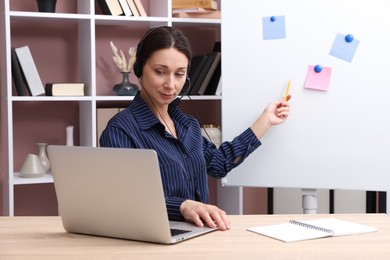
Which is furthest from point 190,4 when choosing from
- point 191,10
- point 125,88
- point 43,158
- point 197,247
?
point 197,247

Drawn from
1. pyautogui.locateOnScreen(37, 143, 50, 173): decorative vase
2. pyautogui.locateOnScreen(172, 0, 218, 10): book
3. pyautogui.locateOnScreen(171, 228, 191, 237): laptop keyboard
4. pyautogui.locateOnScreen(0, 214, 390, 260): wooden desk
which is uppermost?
pyautogui.locateOnScreen(172, 0, 218, 10): book

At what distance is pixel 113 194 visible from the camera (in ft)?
5.16

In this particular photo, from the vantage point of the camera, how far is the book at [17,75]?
9.76ft

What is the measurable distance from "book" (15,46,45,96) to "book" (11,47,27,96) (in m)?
0.02

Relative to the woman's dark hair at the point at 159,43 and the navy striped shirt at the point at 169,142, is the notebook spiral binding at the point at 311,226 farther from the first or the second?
the woman's dark hair at the point at 159,43

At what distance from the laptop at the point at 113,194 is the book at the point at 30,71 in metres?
1.46

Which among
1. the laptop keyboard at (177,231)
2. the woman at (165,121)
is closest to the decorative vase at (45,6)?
the woman at (165,121)

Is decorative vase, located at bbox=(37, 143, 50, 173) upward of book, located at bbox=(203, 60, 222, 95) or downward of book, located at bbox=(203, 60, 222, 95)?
downward

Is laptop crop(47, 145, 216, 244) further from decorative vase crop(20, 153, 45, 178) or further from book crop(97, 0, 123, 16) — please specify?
book crop(97, 0, 123, 16)

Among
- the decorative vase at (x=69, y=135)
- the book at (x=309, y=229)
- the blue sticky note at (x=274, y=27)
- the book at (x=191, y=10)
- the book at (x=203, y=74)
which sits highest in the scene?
the book at (x=191, y=10)

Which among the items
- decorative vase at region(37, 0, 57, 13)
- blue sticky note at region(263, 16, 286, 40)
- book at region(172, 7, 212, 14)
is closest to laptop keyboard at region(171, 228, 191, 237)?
blue sticky note at region(263, 16, 286, 40)

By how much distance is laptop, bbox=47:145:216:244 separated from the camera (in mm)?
1513

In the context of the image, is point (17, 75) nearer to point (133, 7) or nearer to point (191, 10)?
point (133, 7)

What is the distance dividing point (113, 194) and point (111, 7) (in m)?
1.75
